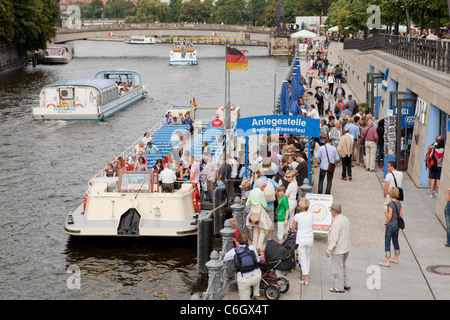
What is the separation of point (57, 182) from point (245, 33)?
116 m

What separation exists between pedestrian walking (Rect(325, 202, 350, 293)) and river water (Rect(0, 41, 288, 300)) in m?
4.81

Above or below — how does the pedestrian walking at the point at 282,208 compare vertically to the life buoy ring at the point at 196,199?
above

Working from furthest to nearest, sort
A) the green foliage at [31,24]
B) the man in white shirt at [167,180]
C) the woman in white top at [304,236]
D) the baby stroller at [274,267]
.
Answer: the green foliage at [31,24], the man in white shirt at [167,180], the woman in white top at [304,236], the baby stroller at [274,267]

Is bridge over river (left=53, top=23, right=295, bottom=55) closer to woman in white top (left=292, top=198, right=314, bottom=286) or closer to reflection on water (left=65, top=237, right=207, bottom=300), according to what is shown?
reflection on water (left=65, top=237, right=207, bottom=300)

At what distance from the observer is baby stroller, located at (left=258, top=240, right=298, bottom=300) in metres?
12.6

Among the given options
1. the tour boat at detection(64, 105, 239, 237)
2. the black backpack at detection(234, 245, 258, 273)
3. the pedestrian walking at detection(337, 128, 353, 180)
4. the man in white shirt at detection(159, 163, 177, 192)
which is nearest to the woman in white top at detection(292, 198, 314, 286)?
the black backpack at detection(234, 245, 258, 273)

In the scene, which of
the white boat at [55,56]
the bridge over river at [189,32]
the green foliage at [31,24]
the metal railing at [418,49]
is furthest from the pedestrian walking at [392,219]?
the bridge over river at [189,32]

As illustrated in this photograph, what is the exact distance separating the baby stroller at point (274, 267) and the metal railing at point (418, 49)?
9771 mm

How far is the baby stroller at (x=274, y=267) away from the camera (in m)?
12.6

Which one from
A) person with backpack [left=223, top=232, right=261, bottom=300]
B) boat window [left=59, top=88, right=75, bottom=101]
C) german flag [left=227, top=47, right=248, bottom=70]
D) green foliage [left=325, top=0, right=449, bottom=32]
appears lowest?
person with backpack [left=223, top=232, right=261, bottom=300]

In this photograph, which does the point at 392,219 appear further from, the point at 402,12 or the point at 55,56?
the point at 55,56

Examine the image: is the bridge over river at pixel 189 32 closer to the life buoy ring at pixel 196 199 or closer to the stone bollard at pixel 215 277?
the life buoy ring at pixel 196 199

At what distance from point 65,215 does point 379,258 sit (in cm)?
1308

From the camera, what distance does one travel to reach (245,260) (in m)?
12.2
